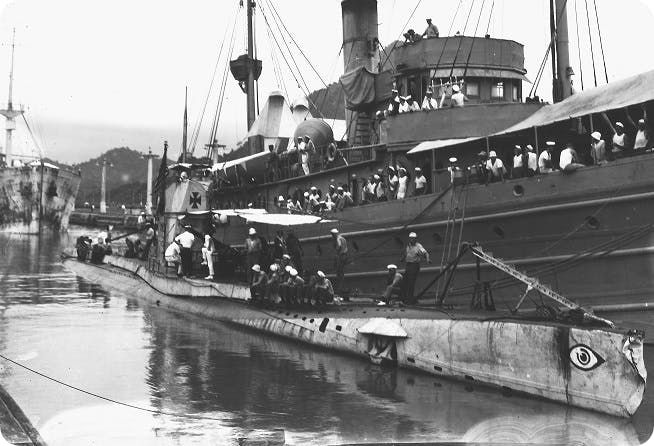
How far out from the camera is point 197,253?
27.6m

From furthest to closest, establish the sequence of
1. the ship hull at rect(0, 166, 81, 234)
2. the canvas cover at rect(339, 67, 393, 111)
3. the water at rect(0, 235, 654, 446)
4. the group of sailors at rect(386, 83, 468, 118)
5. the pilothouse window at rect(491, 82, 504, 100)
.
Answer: the ship hull at rect(0, 166, 81, 234)
the canvas cover at rect(339, 67, 393, 111)
the pilothouse window at rect(491, 82, 504, 100)
the group of sailors at rect(386, 83, 468, 118)
the water at rect(0, 235, 654, 446)

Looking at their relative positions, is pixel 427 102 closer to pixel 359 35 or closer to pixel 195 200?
pixel 359 35

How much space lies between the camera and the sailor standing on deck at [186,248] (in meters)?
24.8

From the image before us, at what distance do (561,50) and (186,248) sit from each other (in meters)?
13.3

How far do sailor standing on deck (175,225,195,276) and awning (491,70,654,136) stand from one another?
11.5 m

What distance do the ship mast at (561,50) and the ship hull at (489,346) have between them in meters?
7.72

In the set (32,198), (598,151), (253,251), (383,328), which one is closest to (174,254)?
(253,251)

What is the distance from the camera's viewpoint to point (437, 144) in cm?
1994

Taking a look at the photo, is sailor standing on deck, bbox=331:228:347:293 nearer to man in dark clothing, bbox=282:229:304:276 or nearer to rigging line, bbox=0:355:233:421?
man in dark clothing, bbox=282:229:304:276

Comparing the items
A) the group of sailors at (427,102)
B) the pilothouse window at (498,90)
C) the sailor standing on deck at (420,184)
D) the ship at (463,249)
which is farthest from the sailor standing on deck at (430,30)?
the sailor standing on deck at (420,184)

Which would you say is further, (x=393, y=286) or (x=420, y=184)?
(x=420, y=184)

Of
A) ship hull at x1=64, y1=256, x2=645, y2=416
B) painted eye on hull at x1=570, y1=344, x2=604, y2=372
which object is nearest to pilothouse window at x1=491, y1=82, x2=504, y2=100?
ship hull at x1=64, y1=256, x2=645, y2=416

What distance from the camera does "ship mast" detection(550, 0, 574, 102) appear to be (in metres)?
18.9

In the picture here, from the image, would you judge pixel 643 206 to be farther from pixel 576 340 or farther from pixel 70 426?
pixel 70 426
